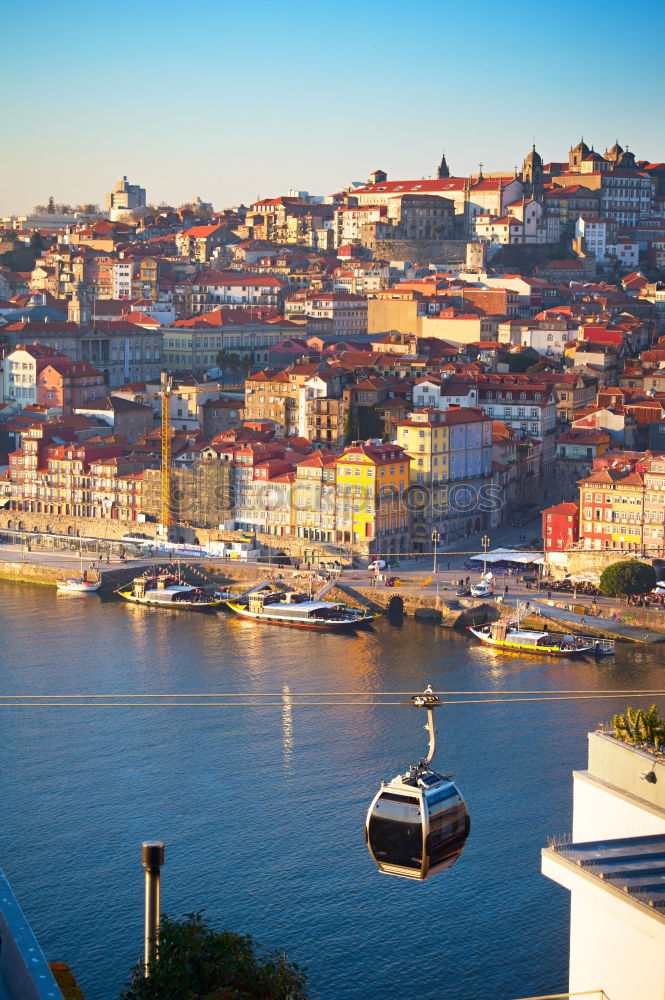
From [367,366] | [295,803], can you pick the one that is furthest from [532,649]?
[367,366]

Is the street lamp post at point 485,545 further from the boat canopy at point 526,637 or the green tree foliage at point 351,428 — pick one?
the green tree foliage at point 351,428

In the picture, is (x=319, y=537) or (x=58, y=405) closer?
(x=319, y=537)

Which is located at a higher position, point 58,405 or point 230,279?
point 230,279

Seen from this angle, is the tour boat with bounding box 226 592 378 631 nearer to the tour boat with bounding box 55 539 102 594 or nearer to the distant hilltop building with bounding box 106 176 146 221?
the tour boat with bounding box 55 539 102 594

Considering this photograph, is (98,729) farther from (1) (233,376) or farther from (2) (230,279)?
(2) (230,279)

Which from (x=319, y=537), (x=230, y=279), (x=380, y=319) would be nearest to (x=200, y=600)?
(x=319, y=537)

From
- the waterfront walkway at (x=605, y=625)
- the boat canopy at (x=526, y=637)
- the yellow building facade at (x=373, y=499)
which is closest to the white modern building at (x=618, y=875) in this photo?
the boat canopy at (x=526, y=637)
